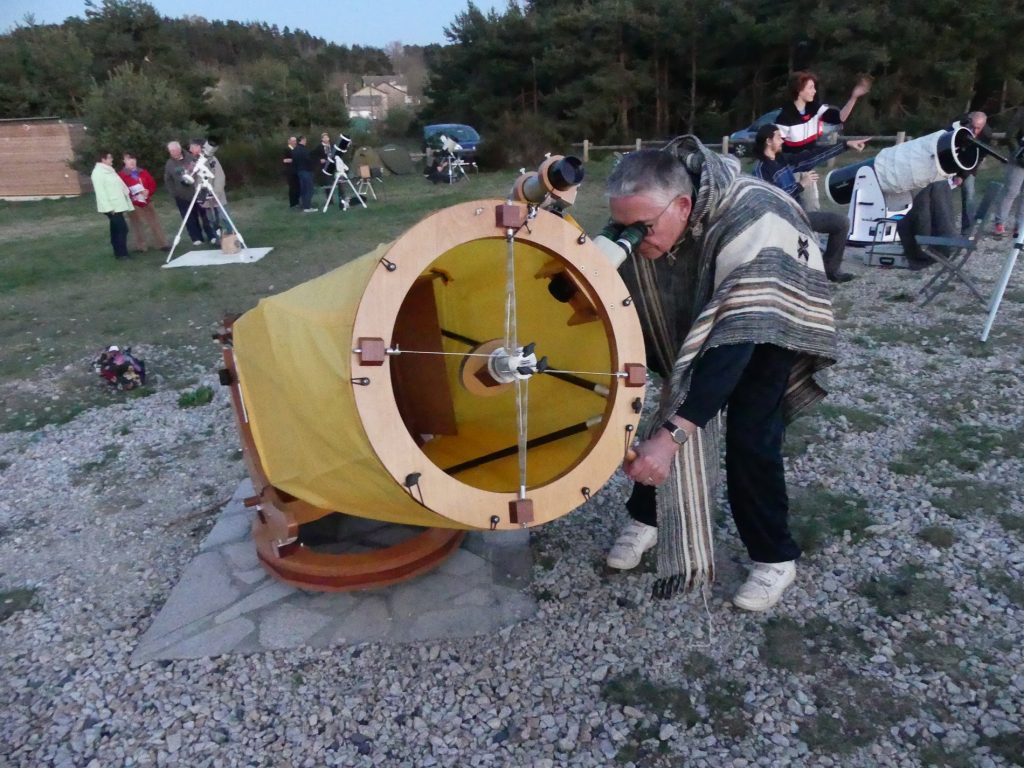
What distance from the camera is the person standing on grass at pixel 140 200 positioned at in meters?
10.0

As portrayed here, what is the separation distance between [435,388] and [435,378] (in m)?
0.04

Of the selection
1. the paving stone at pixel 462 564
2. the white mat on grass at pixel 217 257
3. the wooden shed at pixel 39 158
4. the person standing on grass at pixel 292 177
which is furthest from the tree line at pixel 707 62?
the paving stone at pixel 462 564

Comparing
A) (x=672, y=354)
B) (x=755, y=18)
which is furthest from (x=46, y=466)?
(x=755, y=18)

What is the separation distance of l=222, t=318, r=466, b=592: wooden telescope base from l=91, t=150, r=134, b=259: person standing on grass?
8.07 m

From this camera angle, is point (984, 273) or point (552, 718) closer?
point (552, 718)

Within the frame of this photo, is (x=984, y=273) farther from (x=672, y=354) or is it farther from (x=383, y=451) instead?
Answer: (x=383, y=451)

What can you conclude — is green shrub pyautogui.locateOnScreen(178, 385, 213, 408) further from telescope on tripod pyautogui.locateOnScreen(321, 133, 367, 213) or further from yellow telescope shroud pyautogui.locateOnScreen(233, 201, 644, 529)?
telescope on tripod pyautogui.locateOnScreen(321, 133, 367, 213)

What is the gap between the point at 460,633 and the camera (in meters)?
2.54

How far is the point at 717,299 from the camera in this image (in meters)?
2.04

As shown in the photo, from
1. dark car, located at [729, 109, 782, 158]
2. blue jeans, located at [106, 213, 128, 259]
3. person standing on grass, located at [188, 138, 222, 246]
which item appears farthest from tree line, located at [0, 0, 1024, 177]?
blue jeans, located at [106, 213, 128, 259]

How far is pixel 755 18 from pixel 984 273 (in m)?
19.5

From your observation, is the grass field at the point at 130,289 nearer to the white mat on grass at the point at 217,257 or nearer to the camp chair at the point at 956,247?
the white mat on grass at the point at 217,257

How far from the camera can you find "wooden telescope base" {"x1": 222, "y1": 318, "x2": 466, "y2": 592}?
2537mm

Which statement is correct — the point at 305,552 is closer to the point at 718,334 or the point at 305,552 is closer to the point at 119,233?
the point at 718,334
